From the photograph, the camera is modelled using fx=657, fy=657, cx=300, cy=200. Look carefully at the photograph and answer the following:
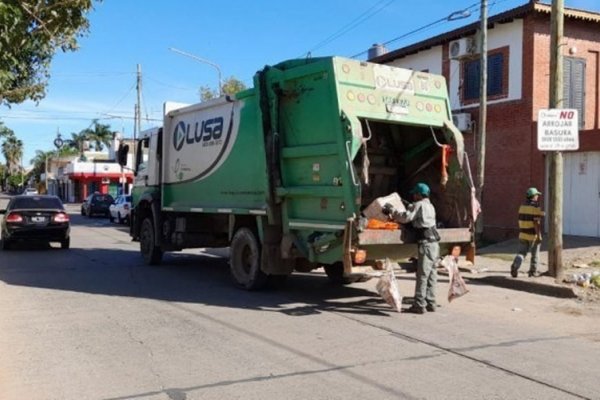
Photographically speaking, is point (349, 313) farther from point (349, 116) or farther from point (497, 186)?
point (497, 186)

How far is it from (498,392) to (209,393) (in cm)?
245

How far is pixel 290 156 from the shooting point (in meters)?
9.94

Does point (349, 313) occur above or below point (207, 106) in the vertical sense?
below

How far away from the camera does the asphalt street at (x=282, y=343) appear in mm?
→ 5754

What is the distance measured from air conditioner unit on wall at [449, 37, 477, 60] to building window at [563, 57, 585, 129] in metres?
2.70

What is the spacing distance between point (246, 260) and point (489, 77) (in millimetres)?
12278

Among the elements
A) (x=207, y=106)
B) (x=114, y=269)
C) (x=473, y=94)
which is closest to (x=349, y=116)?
(x=207, y=106)

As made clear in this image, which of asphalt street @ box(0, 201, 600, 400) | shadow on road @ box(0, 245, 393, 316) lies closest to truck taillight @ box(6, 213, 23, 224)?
shadow on road @ box(0, 245, 393, 316)

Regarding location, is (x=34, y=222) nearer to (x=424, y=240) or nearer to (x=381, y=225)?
(x=381, y=225)

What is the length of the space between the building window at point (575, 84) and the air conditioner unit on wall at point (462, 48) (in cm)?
270

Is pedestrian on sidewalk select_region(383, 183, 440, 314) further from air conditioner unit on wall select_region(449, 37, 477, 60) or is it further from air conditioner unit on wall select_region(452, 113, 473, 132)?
air conditioner unit on wall select_region(449, 37, 477, 60)

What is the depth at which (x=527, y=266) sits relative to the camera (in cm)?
1402

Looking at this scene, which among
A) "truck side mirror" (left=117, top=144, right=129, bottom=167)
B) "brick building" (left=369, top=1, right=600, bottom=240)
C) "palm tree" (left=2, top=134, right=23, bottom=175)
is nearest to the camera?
"truck side mirror" (left=117, top=144, right=129, bottom=167)

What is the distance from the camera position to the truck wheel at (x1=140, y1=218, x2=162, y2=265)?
14.7 meters
